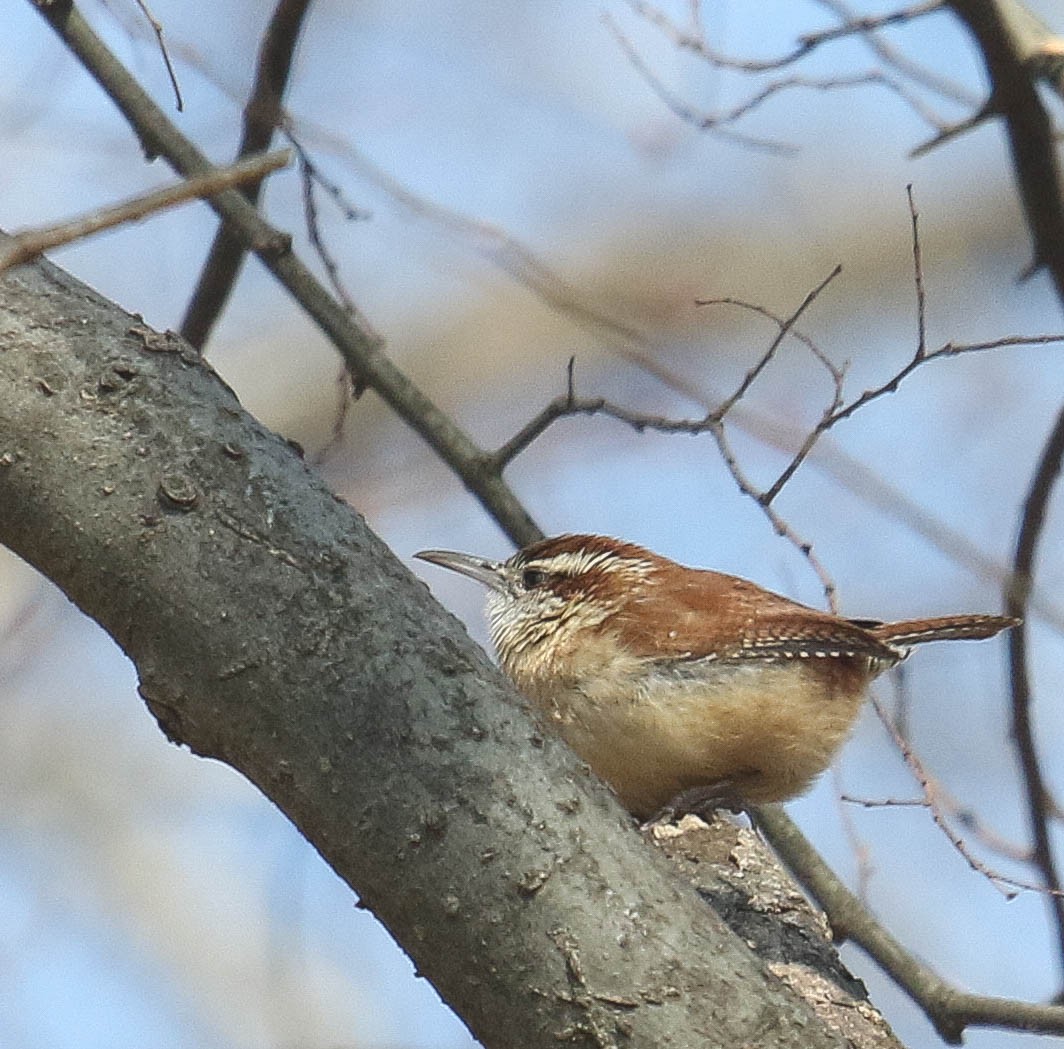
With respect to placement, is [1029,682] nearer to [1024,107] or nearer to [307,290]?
[1024,107]

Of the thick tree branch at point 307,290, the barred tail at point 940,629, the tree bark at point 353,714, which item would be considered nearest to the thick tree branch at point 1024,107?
the barred tail at point 940,629

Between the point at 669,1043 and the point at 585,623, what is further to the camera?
the point at 585,623

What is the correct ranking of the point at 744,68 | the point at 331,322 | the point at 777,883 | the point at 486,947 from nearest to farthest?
1. the point at 486,947
2. the point at 777,883
3. the point at 331,322
4. the point at 744,68

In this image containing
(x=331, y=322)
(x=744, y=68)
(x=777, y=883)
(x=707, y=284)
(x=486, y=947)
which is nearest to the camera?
(x=486, y=947)

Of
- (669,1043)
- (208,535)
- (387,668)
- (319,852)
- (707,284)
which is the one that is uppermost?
(707,284)

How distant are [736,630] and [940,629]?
53 cm

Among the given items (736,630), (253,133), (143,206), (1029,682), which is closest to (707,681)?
(736,630)

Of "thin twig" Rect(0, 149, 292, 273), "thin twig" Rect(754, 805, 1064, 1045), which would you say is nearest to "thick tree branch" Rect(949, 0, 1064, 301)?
"thin twig" Rect(754, 805, 1064, 1045)

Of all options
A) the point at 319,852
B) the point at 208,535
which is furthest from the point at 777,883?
the point at 208,535

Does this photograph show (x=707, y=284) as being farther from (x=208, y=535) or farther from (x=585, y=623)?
(x=208, y=535)

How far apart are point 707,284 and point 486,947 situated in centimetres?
821

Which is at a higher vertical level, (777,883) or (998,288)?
(998,288)

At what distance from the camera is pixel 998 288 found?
10062 millimetres

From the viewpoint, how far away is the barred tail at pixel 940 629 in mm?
3967
